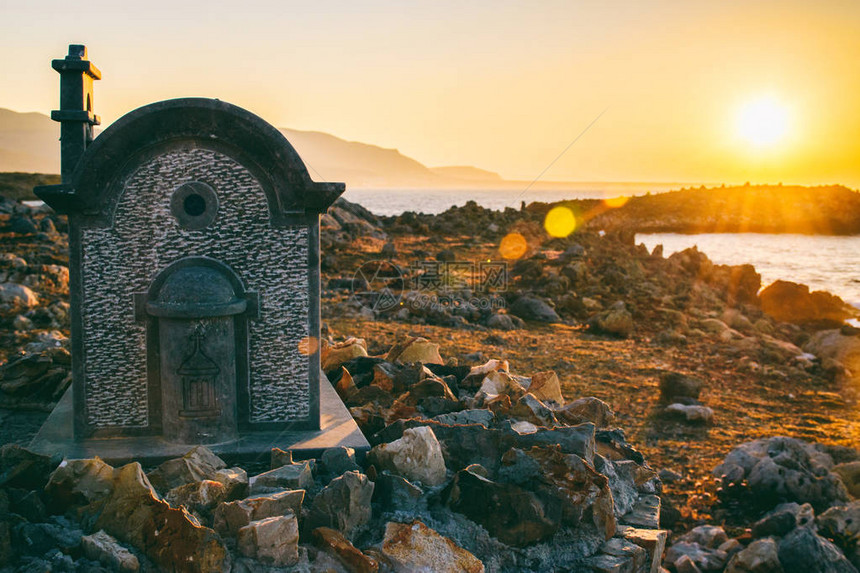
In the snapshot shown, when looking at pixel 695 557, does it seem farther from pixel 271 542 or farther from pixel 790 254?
pixel 790 254

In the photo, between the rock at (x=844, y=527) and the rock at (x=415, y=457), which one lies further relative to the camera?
the rock at (x=844, y=527)

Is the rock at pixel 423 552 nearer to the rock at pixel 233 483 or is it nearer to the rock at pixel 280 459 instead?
the rock at pixel 233 483

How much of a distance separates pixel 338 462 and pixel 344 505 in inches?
33.9

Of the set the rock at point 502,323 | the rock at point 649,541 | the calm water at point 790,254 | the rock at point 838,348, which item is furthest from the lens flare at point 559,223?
the rock at point 649,541

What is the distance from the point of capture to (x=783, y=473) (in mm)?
9203

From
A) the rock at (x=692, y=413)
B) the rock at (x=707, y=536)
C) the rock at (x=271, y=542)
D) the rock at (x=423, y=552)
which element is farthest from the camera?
the rock at (x=692, y=413)

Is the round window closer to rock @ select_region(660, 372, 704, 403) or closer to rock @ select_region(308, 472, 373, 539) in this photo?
rock @ select_region(308, 472, 373, 539)

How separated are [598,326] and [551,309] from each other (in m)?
1.99

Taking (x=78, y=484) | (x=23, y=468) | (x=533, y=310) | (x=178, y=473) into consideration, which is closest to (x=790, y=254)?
(x=533, y=310)

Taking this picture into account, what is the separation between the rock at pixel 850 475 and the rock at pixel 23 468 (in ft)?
32.3

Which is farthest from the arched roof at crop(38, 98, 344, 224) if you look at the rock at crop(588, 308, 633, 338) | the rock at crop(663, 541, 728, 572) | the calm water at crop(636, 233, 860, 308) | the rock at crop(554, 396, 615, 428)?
the calm water at crop(636, 233, 860, 308)

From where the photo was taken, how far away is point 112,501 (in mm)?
5406

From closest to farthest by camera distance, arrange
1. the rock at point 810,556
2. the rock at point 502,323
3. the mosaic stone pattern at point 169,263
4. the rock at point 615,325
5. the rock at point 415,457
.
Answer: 1. the rock at point 415,457
2. the rock at point 810,556
3. the mosaic stone pattern at point 169,263
4. the rock at point 502,323
5. the rock at point 615,325

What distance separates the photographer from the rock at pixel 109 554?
16.0 feet
